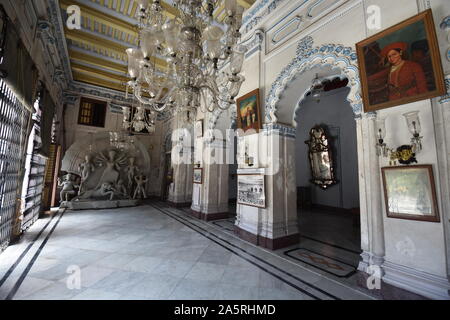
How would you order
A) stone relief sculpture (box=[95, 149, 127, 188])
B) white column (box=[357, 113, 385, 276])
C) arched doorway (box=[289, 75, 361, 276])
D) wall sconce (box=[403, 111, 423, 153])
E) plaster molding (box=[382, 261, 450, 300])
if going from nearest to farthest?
plaster molding (box=[382, 261, 450, 300]) → wall sconce (box=[403, 111, 423, 153]) → white column (box=[357, 113, 385, 276]) → arched doorway (box=[289, 75, 361, 276]) → stone relief sculpture (box=[95, 149, 127, 188])

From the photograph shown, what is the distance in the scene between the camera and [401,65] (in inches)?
86.2

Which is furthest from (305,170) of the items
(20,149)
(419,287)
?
(20,149)

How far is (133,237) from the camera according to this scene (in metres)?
4.16

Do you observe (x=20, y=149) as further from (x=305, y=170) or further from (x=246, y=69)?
(x=305, y=170)

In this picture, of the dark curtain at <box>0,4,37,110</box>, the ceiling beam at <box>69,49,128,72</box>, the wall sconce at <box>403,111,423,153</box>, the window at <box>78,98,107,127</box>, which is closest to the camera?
the wall sconce at <box>403,111,423,153</box>

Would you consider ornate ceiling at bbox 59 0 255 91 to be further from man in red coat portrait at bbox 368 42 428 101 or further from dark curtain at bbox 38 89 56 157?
man in red coat portrait at bbox 368 42 428 101

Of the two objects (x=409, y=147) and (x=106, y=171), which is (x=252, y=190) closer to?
(x=409, y=147)

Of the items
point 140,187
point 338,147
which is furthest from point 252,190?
point 140,187

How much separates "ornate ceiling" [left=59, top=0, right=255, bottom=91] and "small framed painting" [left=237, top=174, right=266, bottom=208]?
4082 mm

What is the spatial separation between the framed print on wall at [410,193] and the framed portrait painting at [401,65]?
0.81m

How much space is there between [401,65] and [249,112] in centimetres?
264

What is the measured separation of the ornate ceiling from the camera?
15.3 ft

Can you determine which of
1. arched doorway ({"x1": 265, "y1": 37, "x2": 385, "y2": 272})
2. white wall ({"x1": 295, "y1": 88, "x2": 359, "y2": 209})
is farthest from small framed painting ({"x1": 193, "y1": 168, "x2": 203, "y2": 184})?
white wall ({"x1": 295, "y1": 88, "x2": 359, "y2": 209})
